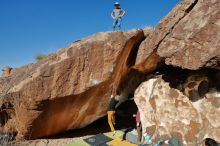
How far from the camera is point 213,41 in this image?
659cm

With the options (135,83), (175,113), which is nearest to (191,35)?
(175,113)

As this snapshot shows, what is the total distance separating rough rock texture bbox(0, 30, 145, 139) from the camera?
26.9 feet

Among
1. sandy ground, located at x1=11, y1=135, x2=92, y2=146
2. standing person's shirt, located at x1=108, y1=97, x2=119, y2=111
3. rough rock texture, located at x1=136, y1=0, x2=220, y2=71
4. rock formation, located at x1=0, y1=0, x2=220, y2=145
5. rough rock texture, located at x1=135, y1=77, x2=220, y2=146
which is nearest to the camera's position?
rough rock texture, located at x1=136, y1=0, x2=220, y2=71

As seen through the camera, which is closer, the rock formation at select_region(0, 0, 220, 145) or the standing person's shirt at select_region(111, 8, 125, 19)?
the rock formation at select_region(0, 0, 220, 145)

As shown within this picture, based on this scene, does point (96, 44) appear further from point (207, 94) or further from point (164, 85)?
point (207, 94)

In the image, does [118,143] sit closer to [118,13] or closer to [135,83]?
[135,83]

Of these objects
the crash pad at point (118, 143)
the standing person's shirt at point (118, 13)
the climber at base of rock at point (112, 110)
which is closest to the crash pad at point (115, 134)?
the climber at base of rock at point (112, 110)

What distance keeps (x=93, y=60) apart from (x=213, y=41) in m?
3.17

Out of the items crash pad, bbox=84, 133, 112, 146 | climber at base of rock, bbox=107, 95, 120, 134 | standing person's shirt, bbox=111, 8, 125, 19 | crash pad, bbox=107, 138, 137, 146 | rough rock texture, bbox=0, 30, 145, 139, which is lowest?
crash pad, bbox=107, 138, 137, 146

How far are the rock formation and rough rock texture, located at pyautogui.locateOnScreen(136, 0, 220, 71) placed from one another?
2 cm

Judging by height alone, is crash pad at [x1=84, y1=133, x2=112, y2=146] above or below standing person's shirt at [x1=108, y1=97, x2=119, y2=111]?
below

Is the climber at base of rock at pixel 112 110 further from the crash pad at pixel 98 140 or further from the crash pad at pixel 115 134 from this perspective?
the crash pad at pixel 98 140

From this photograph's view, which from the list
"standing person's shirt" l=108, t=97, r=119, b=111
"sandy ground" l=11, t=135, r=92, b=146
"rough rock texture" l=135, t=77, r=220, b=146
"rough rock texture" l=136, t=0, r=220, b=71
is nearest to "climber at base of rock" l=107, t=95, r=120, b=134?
"standing person's shirt" l=108, t=97, r=119, b=111

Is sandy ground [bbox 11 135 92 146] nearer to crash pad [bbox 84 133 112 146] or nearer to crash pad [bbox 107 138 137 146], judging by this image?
crash pad [bbox 84 133 112 146]
